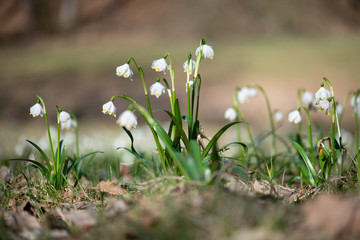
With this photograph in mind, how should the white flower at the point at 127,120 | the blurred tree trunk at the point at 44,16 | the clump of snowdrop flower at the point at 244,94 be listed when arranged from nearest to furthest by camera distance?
the white flower at the point at 127,120, the clump of snowdrop flower at the point at 244,94, the blurred tree trunk at the point at 44,16

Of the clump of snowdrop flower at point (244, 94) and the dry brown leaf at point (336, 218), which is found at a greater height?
the clump of snowdrop flower at point (244, 94)

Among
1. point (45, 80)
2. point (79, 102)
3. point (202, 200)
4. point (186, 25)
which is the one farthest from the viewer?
point (186, 25)

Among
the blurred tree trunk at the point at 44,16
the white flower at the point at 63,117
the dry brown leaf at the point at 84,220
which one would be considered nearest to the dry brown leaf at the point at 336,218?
the dry brown leaf at the point at 84,220

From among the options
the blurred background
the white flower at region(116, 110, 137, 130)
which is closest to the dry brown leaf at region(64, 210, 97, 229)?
the white flower at region(116, 110, 137, 130)

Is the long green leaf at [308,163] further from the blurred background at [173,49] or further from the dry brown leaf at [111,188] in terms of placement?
the blurred background at [173,49]

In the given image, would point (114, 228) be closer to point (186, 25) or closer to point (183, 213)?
point (183, 213)

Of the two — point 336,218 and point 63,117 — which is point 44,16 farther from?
point 336,218

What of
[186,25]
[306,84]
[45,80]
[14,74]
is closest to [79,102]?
[45,80]

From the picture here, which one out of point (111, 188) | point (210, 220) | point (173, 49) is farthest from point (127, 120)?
point (173, 49)
